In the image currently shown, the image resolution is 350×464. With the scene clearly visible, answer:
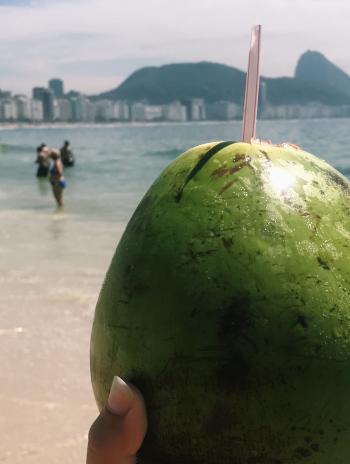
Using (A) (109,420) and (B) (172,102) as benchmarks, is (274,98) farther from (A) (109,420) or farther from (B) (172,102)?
(A) (109,420)

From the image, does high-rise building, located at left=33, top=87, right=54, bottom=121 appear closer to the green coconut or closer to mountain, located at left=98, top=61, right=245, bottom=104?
mountain, located at left=98, top=61, right=245, bottom=104

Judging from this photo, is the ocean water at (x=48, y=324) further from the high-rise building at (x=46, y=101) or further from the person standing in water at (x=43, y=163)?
the high-rise building at (x=46, y=101)

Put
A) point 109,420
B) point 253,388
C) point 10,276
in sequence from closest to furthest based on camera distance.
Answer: point 253,388 < point 109,420 < point 10,276

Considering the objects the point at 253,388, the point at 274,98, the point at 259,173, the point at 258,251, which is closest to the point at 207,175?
the point at 259,173

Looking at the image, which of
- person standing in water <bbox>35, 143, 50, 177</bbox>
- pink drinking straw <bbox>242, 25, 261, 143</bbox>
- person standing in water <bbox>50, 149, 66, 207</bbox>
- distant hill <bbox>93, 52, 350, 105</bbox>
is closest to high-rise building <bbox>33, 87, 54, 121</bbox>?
distant hill <bbox>93, 52, 350, 105</bbox>

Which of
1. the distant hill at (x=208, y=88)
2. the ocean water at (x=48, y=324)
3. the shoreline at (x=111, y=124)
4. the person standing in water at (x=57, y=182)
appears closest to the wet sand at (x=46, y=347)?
the ocean water at (x=48, y=324)
